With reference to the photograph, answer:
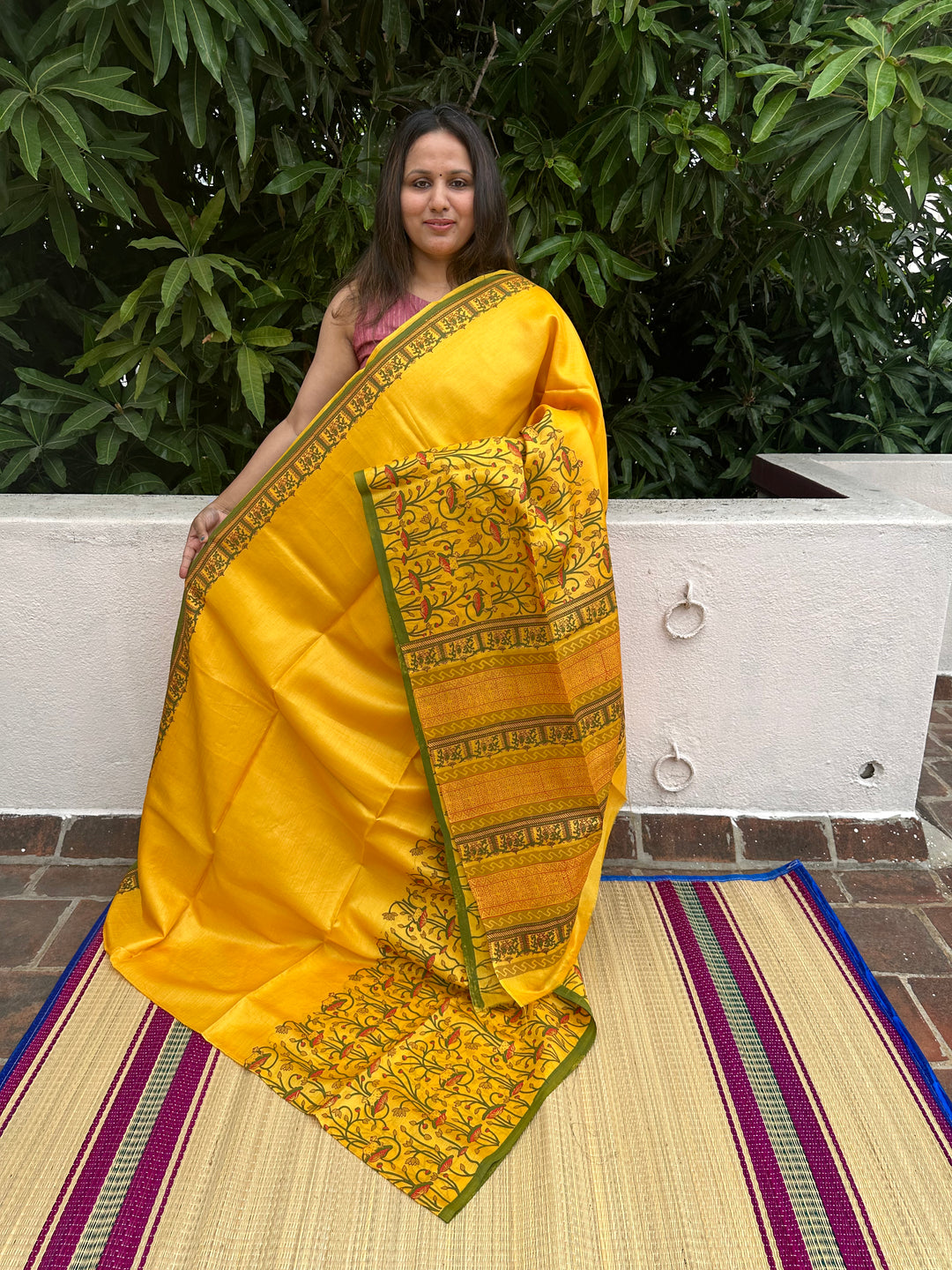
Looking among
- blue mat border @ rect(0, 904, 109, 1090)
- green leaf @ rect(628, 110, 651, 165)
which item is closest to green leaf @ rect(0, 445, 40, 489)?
blue mat border @ rect(0, 904, 109, 1090)

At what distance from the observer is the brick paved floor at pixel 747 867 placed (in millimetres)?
1834

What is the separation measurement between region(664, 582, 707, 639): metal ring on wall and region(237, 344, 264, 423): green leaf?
3.36ft

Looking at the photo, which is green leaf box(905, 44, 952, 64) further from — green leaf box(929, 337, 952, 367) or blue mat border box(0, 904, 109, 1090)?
blue mat border box(0, 904, 109, 1090)

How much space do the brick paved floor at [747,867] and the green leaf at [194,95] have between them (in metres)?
1.56

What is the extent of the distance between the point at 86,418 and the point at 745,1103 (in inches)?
79.4

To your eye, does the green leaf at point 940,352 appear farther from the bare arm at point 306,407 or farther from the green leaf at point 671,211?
the bare arm at point 306,407

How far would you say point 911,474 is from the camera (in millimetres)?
2982

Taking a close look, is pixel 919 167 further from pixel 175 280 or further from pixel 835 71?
pixel 175 280

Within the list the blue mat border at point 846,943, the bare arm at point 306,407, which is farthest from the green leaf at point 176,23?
the blue mat border at point 846,943

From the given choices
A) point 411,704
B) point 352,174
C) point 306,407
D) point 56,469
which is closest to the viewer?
point 411,704

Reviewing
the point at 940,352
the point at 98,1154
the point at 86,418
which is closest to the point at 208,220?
the point at 86,418

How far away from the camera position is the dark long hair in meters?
1.70

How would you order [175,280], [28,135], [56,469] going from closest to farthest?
[28,135], [175,280], [56,469]

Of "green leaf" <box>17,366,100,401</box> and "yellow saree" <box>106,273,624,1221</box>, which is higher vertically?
"green leaf" <box>17,366,100,401</box>
